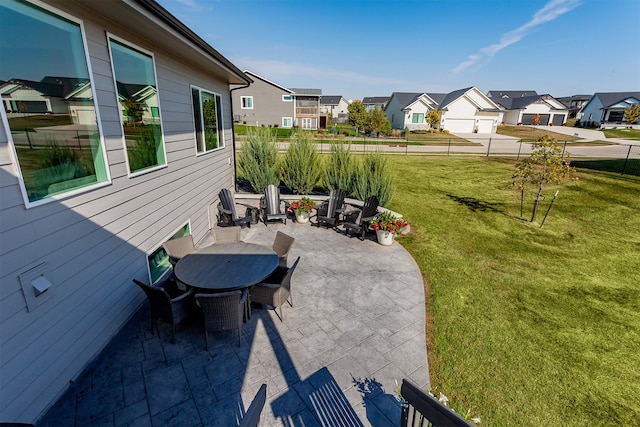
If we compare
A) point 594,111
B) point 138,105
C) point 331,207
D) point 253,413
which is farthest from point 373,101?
point 253,413

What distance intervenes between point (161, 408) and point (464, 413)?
2.96 metres

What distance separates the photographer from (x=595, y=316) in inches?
182

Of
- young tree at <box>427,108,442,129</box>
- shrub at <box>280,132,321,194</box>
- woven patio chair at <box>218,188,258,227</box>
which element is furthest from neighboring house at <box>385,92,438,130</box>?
woven patio chair at <box>218,188,258,227</box>

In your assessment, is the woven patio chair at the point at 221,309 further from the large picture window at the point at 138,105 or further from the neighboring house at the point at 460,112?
the neighboring house at the point at 460,112

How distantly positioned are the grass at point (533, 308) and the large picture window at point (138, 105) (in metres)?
4.81

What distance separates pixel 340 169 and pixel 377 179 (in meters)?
1.33

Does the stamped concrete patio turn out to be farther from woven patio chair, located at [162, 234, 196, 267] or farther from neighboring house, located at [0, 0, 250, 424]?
woven patio chair, located at [162, 234, 196, 267]

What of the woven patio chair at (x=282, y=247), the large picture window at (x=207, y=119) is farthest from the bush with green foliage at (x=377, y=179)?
the woven patio chair at (x=282, y=247)

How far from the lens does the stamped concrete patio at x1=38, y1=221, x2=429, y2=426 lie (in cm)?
278

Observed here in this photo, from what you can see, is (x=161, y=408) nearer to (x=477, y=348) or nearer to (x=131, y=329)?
(x=131, y=329)

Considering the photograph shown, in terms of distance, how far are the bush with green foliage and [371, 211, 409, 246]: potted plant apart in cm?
190

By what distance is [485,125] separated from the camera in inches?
1585

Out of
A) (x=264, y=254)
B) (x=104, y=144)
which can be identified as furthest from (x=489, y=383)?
(x=104, y=144)

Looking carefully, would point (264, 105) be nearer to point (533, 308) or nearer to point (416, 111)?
point (416, 111)
